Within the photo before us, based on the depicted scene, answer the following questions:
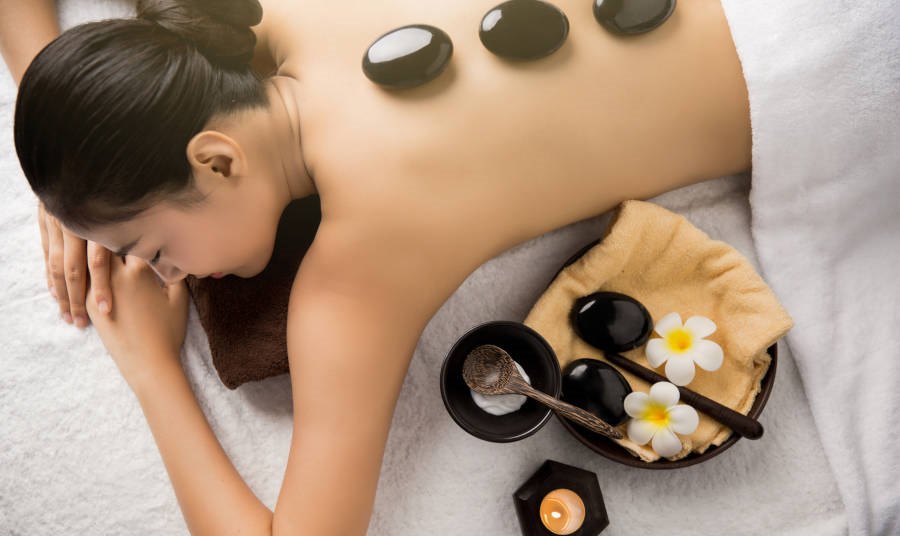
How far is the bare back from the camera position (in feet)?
2.30

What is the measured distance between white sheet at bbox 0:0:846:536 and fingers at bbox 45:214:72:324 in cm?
4

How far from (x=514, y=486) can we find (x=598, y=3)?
0.62 meters

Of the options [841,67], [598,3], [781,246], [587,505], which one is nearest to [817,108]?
[841,67]

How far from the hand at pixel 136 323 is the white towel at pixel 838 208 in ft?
2.63

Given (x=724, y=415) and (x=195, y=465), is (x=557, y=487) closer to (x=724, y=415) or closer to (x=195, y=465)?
(x=724, y=415)

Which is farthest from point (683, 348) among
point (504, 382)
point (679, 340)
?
point (504, 382)

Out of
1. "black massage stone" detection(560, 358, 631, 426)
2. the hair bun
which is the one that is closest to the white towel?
"black massage stone" detection(560, 358, 631, 426)

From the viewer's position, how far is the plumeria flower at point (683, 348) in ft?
2.60

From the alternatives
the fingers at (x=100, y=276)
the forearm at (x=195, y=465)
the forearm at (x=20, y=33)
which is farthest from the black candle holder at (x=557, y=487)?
the forearm at (x=20, y=33)

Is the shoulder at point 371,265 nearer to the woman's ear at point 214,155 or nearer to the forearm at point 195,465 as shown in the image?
the woman's ear at point 214,155

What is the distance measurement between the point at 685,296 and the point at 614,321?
0.12m

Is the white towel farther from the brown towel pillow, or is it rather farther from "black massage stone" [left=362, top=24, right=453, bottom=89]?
the brown towel pillow

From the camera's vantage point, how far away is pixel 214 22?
67cm

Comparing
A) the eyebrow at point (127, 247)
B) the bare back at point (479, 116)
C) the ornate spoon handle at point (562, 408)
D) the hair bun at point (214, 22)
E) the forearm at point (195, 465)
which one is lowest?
the forearm at point (195, 465)
